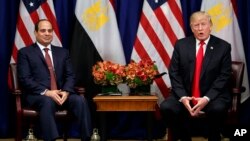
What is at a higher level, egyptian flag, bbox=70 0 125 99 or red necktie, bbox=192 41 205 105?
egyptian flag, bbox=70 0 125 99

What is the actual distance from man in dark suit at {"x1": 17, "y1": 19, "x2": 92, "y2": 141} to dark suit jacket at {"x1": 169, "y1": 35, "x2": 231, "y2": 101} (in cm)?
113

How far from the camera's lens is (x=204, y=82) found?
5516 mm

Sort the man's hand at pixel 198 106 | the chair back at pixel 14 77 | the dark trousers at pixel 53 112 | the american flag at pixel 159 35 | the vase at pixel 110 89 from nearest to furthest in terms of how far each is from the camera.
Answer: the man's hand at pixel 198 106 → the dark trousers at pixel 53 112 → the chair back at pixel 14 77 → the vase at pixel 110 89 → the american flag at pixel 159 35

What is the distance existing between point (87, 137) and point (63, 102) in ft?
1.64

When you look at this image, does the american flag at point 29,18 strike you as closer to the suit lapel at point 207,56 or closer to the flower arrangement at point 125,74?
the flower arrangement at point 125,74

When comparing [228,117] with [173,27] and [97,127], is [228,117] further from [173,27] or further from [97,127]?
[97,127]

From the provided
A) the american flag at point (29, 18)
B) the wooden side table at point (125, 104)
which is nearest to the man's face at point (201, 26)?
the wooden side table at point (125, 104)

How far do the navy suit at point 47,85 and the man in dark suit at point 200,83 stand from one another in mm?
969

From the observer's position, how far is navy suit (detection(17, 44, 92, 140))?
542 centimetres

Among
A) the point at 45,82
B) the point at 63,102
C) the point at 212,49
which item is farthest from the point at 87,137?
the point at 212,49

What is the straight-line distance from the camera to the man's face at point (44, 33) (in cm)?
590

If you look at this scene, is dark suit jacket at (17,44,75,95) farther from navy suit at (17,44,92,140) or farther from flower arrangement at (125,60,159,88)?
flower arrangement at (125,60,159,88)

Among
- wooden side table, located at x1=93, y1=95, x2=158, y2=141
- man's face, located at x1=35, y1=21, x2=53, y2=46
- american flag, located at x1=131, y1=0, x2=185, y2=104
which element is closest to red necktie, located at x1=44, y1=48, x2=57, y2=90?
man's face, located at x1=35, y1=21, x2=53, y2=46

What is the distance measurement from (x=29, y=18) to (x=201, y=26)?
2337 millimetres
